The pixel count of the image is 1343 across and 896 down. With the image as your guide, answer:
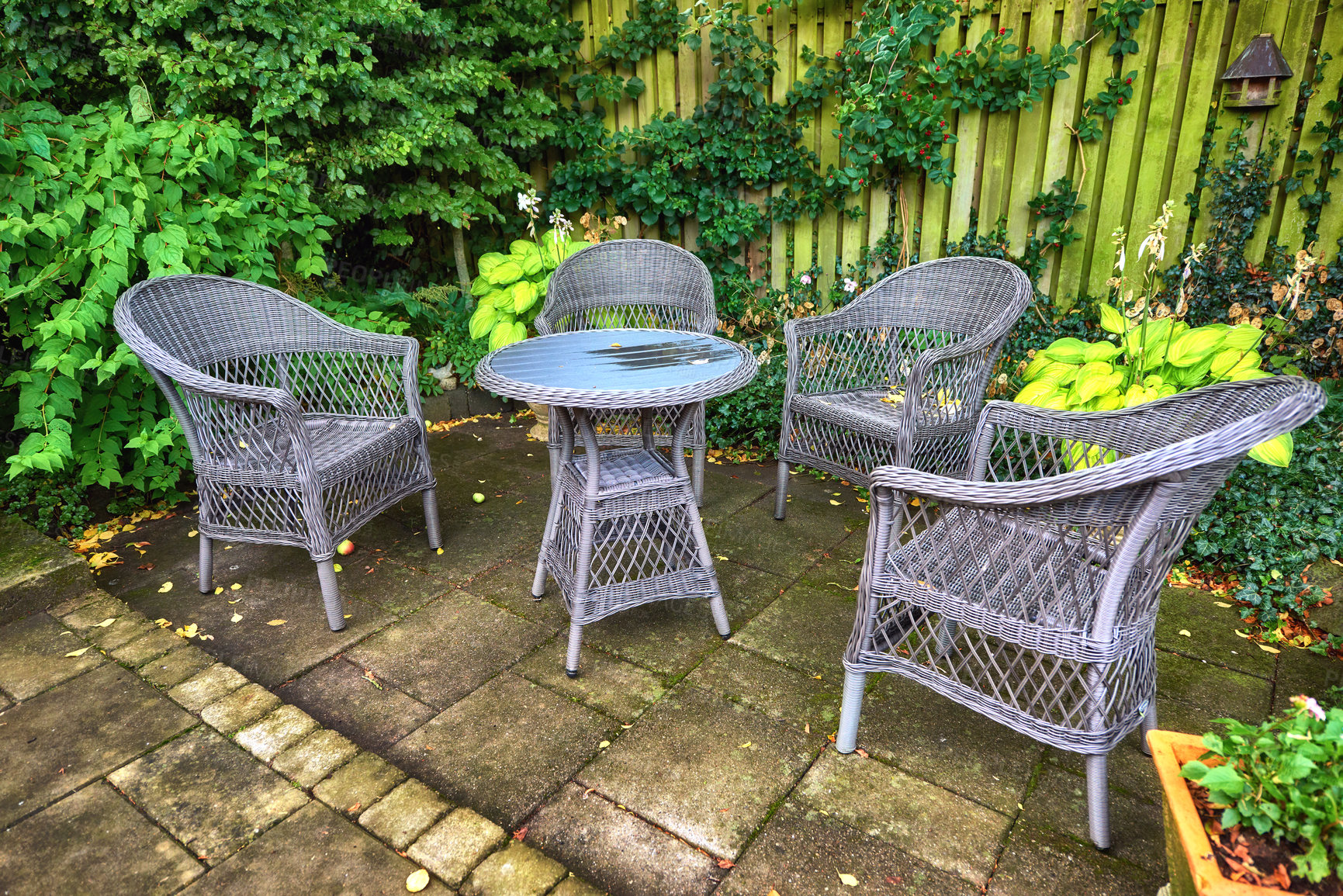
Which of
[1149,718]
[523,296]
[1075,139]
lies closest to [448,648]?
[1149,718]

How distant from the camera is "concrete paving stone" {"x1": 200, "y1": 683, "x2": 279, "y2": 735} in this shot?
1817 millimetres

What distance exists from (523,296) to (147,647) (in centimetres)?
215

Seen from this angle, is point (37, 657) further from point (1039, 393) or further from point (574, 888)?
point (1039, 393)

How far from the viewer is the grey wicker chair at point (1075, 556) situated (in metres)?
1.21

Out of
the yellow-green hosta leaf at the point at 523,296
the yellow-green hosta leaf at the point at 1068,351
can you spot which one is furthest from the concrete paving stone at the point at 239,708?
the yellow-green hosta leaf at the point at 1068,351

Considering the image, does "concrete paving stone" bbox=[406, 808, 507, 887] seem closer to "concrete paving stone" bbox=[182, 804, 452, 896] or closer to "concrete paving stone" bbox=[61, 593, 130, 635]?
"concrete paving stone" bbox=[182, 804, 452, 896]

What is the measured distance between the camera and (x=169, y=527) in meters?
2.89

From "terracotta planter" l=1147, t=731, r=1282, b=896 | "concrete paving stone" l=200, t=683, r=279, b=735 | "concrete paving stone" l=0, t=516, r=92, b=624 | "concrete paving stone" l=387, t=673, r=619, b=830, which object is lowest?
"concrete paving stone" l=387, t=673, r=619, b=830

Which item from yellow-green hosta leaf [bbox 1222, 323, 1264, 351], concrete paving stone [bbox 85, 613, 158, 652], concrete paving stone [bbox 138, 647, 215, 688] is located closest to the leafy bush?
concrete paving stone [bbox 85, 613, 158, 652]

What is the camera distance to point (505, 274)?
12.2 feet

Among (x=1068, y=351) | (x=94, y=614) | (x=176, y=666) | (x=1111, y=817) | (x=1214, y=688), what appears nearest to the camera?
(x=1111, y=817)

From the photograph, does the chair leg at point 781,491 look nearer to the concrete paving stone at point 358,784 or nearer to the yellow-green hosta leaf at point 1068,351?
the yellow-green hosta leaf at point 1068,351

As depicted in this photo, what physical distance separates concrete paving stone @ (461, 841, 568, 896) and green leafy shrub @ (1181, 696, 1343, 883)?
3.53ft

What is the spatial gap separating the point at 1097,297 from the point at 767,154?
1.71 metres
